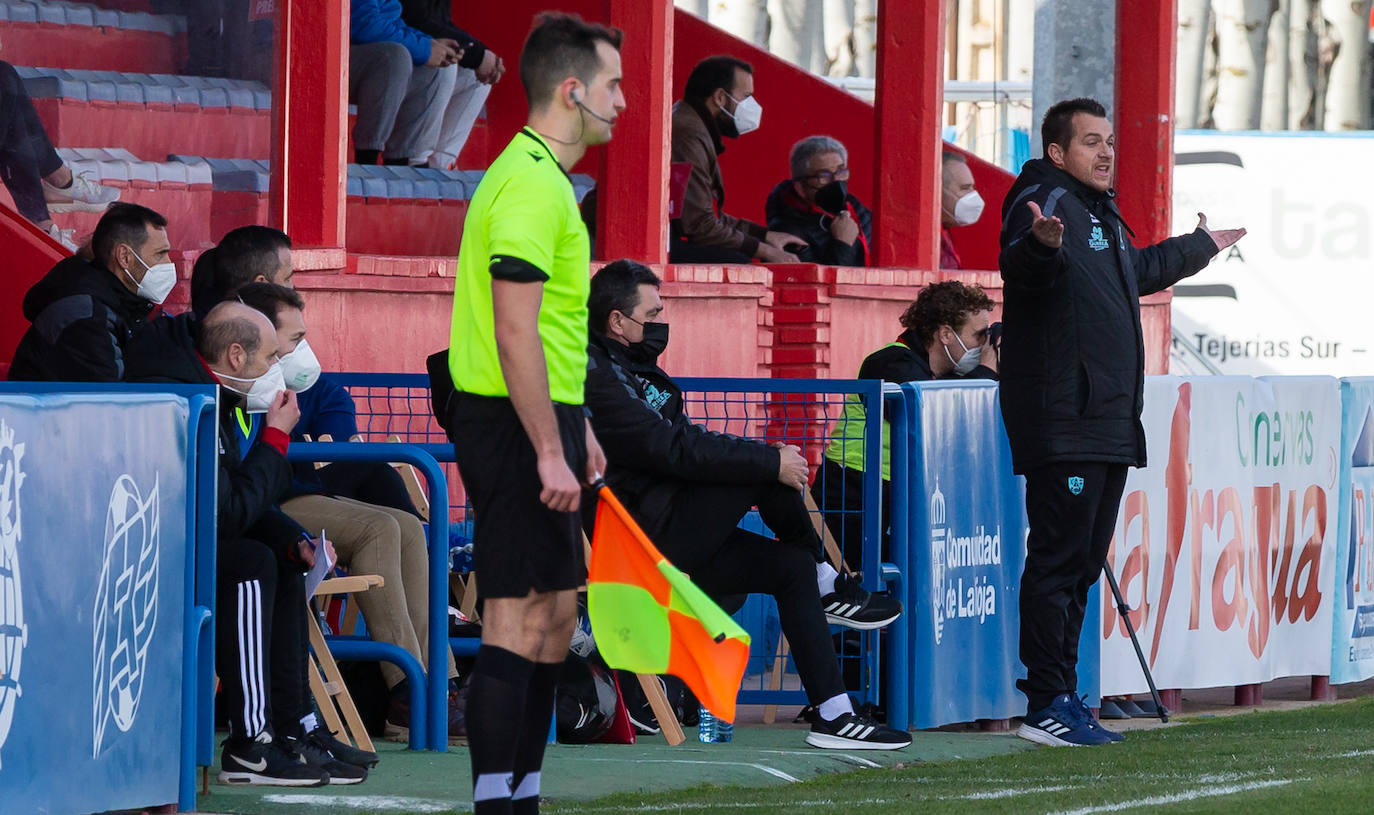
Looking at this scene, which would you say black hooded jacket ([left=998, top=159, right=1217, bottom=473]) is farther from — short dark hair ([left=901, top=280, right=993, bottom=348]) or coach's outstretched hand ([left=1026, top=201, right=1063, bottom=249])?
short dark hair ([left=901, top=280, right=993, bottom=348])

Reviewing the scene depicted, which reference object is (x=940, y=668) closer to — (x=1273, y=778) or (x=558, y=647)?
(x=1273, y=778)

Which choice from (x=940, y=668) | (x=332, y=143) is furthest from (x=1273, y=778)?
(x=332, y=143)

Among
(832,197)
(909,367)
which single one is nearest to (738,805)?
(909,367)

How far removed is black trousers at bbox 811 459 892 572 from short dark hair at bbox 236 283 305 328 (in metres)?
2.07

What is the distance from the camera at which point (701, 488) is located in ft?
25.7

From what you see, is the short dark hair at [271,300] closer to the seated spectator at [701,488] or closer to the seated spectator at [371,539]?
the seated spectator at [371,539]

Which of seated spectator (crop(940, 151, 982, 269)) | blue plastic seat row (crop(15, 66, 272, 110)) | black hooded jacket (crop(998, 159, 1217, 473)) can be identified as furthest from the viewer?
seated spectator (crop(940, 151, 982, 269))

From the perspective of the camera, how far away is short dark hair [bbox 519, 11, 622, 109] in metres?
5.41

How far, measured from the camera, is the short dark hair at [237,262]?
8102 mm

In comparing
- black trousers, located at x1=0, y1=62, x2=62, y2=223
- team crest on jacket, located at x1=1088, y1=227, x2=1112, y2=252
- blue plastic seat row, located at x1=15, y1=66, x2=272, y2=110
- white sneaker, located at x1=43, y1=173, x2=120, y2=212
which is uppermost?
blue plastic seat row, located at x1=15, y1=66, x2=272, y2=110

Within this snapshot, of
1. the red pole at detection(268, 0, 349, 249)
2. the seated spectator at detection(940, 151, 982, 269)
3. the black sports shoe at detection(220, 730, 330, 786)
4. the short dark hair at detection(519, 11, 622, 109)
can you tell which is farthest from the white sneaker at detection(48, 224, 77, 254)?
the seated spectator at detection(940, 151, 982, 269)

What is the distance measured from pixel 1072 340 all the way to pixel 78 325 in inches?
125

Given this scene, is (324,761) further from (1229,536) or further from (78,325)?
(1229,536)

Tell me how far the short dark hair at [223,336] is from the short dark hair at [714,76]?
6.12 metres
